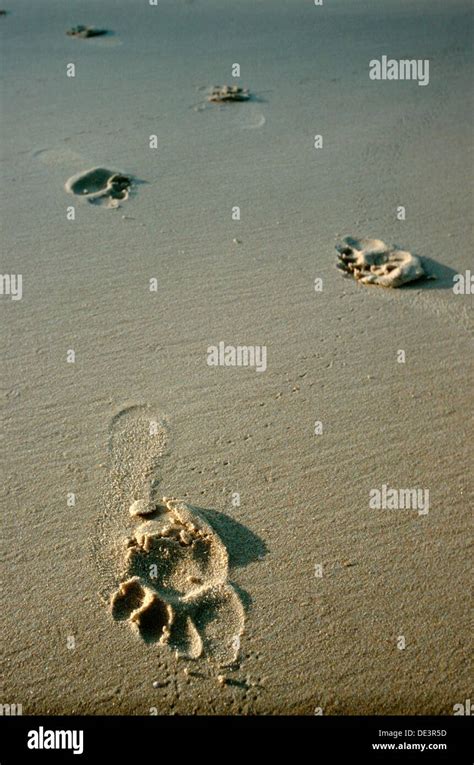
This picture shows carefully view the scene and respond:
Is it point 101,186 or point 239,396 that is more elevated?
point 101,186

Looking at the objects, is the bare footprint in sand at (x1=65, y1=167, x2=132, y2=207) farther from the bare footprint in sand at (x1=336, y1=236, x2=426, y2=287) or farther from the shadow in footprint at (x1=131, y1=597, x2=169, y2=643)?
the shadow in footprint at (x1=131, y1=597, x2=169, y2=643)

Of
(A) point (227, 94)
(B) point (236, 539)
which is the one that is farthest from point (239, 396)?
(A) point (227, 94)

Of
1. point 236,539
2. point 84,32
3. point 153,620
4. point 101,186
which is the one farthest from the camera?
point 84,32

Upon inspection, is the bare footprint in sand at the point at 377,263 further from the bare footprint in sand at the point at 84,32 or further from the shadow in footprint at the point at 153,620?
the bare footprint in sand at the point at 84,32

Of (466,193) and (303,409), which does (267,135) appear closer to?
(466,193)

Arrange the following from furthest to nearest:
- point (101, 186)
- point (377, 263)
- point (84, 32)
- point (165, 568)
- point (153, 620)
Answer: point (84, 32), point (101, 186), point (377, 263), point (165, 568), point (153, 620)

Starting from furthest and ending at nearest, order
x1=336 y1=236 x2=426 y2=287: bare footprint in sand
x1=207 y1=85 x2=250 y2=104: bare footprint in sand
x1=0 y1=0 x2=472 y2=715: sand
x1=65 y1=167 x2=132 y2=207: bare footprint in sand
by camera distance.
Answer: x1=207 y1=85 x2=250 y2=104: bare footprint in sand → x1=65 y1=167 x2=132 y2=207: bare footprint in sand → x1=336 y1=236 x2=426 y2=287: bare footprint in sand → x1=0 y1=0 x2=472 y2=715: sand

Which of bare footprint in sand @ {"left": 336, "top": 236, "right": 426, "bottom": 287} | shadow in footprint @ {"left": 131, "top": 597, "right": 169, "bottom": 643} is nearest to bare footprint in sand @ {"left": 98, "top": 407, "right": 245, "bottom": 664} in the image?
shadow in footprint @ {"left": 131, "top": 597, "right": 169, "bottom": 643}

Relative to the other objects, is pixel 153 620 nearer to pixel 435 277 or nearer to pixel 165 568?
pixel 165 568
